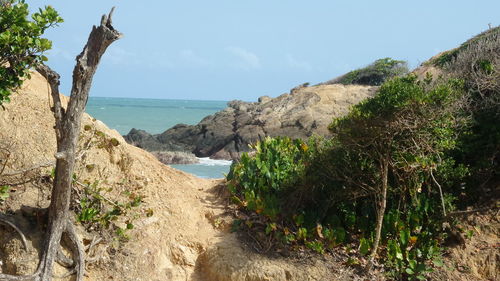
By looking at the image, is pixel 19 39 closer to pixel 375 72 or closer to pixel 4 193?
pixel 4 193

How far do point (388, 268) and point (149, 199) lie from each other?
13.4 ft

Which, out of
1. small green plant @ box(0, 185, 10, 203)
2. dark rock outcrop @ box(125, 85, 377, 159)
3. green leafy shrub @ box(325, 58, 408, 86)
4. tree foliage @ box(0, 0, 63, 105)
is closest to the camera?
tree foliage @ box(0, 0, 63, 105)

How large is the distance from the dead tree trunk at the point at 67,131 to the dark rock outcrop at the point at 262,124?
35.4 feet

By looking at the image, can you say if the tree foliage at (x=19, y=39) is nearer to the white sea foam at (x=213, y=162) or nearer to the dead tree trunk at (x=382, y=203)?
the dead tree trunk at (x=382, y=203)

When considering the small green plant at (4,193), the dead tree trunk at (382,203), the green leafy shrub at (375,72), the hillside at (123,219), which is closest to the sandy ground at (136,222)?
the hillside at (123,219)

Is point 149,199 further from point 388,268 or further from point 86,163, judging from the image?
point 388,268

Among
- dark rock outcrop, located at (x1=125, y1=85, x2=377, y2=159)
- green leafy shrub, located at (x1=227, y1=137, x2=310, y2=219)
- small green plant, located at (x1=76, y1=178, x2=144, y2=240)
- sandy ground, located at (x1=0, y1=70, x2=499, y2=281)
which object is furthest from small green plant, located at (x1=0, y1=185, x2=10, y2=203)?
dark rock outcrop, located at (x1=125, y1=85, x2=377, y2=159)

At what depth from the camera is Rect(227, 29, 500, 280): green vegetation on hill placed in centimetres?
893

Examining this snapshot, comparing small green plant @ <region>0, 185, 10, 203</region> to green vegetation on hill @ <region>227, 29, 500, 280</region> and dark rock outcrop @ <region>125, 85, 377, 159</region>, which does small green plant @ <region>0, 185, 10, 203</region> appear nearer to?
green vegetation on hill @ <region>227, 29, 500, 280</region>

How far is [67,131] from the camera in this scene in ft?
26.4

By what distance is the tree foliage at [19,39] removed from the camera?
7.38m

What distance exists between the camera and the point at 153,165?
1125 centimetres

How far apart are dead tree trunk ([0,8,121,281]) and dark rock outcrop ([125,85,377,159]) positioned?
1079 centimetres

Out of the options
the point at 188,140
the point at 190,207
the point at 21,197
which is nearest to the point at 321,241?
the point at 190,207
